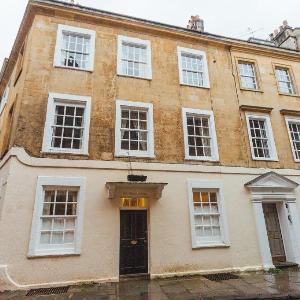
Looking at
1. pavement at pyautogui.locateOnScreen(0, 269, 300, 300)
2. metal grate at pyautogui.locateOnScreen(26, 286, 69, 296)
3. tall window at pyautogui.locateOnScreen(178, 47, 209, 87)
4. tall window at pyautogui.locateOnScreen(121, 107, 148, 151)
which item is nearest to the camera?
pavement at pyautogui.locateOnScreen(0, 269, 300, 300)

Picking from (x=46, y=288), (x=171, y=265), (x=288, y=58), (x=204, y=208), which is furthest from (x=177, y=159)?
(x=288, y=58)

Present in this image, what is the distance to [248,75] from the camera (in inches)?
534

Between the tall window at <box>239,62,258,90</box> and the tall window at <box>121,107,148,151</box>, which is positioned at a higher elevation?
the tall window at <box>239,62,258,90</box>

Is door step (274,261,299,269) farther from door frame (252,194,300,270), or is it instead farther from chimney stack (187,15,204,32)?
chimney stack (187,15,204,32)

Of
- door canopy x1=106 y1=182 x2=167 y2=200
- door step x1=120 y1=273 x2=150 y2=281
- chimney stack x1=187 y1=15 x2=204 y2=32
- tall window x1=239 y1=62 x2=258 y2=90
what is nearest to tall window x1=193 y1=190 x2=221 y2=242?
door canopy x1=106 y1=182 x2=167 y2=200

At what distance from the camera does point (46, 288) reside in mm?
7887

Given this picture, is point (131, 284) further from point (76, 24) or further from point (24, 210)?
point (76, 24)

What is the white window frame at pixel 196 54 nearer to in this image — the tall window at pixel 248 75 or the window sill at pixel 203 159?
the tall window at pixel 248 75

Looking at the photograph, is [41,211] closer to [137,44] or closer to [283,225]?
[137,44]

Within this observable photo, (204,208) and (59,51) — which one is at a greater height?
(59,51)

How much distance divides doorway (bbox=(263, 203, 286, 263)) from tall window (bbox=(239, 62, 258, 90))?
19.8 ft

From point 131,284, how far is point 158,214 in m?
2.52

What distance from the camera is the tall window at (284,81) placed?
45.9 feet

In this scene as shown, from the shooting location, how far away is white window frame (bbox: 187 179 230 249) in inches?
387
